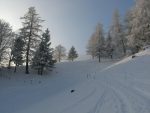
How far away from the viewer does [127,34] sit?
56.4m

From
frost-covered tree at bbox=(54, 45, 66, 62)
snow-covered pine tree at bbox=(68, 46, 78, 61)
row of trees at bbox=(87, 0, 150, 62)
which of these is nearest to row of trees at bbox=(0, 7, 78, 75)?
row of trees at bbox=(87, 0, 150, 62)

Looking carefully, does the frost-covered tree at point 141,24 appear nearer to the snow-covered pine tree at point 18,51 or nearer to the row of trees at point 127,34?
the row of trees at point 127,34

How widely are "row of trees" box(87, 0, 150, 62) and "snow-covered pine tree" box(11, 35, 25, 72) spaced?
20684 mm

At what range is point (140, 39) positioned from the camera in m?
42.1

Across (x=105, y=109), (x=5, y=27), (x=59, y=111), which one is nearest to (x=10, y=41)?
(x=5, y=27)

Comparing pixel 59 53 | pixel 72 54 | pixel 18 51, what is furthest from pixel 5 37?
pixel 59 53

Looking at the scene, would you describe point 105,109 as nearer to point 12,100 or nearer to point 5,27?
point 12,100

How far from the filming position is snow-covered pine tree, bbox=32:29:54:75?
137ft

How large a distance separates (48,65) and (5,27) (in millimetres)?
10638

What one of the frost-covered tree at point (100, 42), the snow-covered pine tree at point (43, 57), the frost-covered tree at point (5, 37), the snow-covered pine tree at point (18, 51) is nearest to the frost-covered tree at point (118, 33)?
the frost-covered tree at point (100, 42)

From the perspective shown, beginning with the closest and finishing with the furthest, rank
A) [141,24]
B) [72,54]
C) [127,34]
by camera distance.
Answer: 1. [141,24]
2. [127,34]
3. [72,54]

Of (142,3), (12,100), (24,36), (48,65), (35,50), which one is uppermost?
(142,3)

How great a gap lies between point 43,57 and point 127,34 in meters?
24.3

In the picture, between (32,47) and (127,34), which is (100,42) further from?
(32,47)
